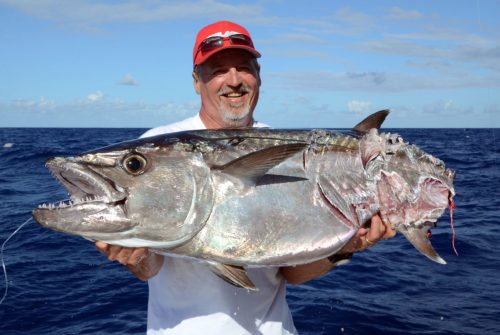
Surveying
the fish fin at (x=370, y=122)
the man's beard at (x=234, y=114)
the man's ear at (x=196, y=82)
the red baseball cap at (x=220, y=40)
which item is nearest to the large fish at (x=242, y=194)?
the fish fin at (x=370, y=122)

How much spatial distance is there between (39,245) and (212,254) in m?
9.51

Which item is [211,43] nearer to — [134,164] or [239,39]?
[239,39]

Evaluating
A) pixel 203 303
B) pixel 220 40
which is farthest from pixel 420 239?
pixel 220 40

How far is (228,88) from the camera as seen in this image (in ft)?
12.3

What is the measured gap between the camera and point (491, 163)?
2791cm

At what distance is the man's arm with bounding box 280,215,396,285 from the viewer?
3150mm

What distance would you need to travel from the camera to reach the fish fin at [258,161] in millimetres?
2654

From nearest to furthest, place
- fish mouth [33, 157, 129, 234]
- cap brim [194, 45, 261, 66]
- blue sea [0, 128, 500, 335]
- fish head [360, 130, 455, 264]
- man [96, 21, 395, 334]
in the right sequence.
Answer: fish mouth [33, 157, 129, 234] → fish head [360, 130, 455, 264] → man [96, 21, 395, 334] → cap brim [194, 45, 261, 66] → blue sea [0, 128, 500, 335]

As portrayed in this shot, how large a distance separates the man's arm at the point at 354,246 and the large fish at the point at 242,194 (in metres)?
0.06

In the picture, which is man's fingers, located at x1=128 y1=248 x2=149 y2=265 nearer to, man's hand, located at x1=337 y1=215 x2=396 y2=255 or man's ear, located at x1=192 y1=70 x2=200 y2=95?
man's hand, located at x1=337 y1=215 x2=396 y2=255

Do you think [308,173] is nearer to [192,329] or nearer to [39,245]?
[192,329]

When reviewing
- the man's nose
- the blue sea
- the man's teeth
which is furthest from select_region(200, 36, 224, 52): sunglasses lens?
the blue sea

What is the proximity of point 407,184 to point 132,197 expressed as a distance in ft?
5.53

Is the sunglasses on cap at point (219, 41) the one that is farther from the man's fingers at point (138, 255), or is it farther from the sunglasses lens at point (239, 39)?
the man's fingers at point (138, 255)
